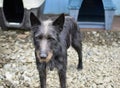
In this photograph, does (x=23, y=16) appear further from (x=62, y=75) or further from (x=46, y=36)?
(x=46, y=36)

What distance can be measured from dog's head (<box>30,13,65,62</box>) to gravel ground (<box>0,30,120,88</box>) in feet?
4.82

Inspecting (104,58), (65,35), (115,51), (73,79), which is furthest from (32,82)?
(115,51)

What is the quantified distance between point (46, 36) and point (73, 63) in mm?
2363

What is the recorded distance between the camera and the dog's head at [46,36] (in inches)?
141

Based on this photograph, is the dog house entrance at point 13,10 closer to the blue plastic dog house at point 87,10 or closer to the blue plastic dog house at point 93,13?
the blue plastic dog house at point 87,10

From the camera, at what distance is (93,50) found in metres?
6.53

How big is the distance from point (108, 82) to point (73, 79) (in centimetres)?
54

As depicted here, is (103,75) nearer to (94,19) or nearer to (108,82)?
(108,82)

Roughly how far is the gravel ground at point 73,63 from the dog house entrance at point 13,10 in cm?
70

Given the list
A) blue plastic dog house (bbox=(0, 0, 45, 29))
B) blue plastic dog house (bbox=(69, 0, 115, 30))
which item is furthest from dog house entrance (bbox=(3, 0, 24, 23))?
blue plastic dog house (bbox=(69, 0, 115, 30))

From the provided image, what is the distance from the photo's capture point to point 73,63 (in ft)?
19.3

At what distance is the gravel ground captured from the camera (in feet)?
17.0

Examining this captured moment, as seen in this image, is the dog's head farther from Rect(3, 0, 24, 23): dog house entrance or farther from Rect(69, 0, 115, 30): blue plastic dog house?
Rect(3, 0, 24, 23): dog house entrance

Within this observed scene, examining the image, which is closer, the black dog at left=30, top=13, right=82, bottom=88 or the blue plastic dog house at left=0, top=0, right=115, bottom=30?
the black dog at left=30, top=13, right=82, bottom=88
